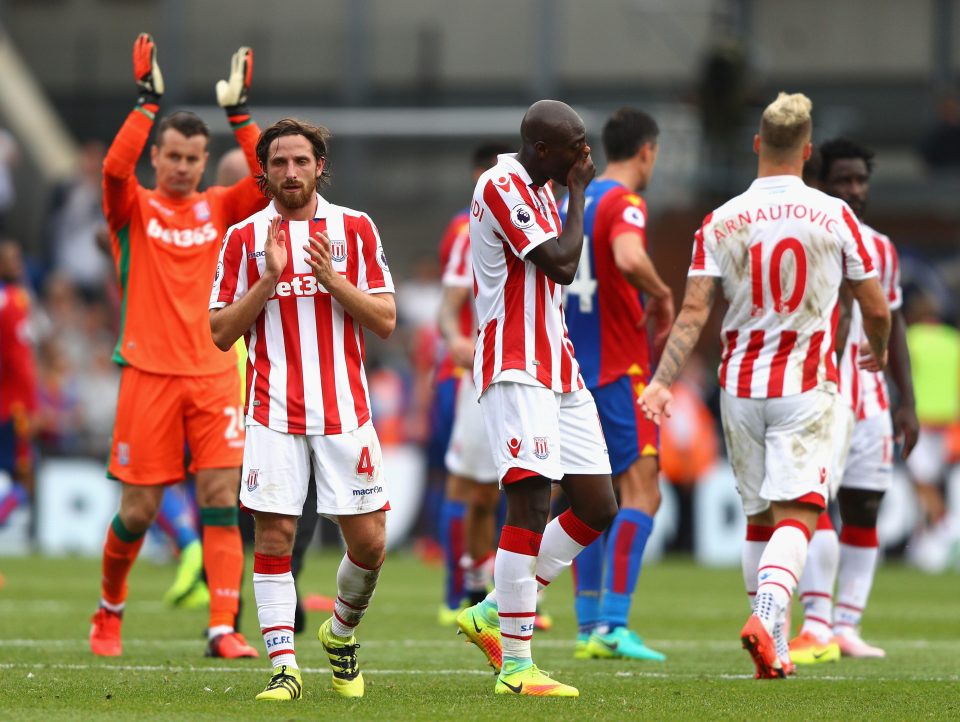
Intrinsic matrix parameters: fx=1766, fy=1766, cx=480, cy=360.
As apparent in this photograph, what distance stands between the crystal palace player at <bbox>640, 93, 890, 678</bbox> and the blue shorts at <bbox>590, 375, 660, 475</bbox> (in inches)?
40.9

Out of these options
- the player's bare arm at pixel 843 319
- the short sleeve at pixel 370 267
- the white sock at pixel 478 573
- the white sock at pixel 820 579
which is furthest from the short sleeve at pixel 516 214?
the white sock at pixel 478 573

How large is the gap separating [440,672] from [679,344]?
1813mm

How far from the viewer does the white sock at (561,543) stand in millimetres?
7399

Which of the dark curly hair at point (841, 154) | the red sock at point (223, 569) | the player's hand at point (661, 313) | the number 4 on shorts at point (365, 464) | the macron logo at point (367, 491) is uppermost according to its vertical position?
the dark curly hair at point (841, 154)

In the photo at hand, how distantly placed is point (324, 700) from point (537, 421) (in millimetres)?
1347

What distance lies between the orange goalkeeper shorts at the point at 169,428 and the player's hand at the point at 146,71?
4.29 ft

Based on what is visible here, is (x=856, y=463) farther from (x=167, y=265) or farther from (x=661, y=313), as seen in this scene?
(x=167, y=265)

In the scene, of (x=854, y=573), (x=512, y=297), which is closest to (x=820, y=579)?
(x=854, y=573)

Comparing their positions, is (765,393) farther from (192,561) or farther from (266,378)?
(192,561)

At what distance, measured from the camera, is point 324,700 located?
669 centimetres

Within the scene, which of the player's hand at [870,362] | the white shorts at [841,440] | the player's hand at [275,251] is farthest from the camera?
the white shorts at [841,440]

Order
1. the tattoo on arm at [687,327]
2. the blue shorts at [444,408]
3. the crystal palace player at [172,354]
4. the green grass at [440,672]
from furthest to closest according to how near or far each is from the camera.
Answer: the blue shorts at [444,408] < the crystal palace player at [172,354] < the tattoo on arm at [687,327] < the green grass at [440,672]

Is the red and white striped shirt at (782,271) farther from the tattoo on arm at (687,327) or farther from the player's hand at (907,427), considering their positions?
the player's hand at (907,427)

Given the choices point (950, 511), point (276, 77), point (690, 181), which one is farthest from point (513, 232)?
point (276, 77)
